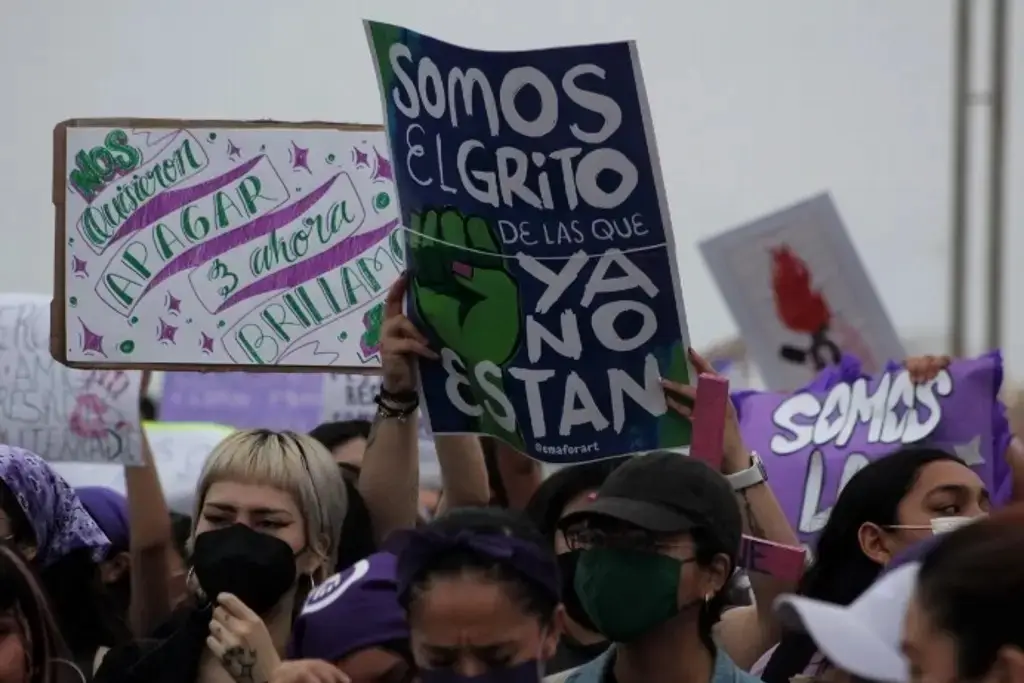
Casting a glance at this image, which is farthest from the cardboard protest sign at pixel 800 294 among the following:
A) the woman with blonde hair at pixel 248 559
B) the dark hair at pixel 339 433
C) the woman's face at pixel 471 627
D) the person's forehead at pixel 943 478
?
the woman's face at pixel 471 627

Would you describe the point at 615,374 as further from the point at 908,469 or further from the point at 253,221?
the point at 253,221

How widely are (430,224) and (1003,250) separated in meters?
4.86

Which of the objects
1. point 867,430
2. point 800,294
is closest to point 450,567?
point 867,430

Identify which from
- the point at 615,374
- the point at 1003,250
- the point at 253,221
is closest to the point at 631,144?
the point at 615,374

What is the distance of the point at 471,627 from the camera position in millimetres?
2664

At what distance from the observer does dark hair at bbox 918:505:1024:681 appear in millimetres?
1714

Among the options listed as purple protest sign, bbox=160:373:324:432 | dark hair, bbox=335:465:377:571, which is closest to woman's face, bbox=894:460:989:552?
dark hair, bbox=335:465:377:571

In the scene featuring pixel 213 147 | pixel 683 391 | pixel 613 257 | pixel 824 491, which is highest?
pixel 213 147

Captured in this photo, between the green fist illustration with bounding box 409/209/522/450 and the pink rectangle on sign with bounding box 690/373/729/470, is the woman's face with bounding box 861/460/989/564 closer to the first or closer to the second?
the pink rectangle on sign with bounding box 690/373/729/470

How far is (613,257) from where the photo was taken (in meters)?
3.20

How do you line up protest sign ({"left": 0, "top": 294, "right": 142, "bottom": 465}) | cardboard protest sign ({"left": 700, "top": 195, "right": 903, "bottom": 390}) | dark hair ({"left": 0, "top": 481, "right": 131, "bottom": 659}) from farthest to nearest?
cardboard protest sign ({"left": 700, "top": 195, "right": 903, "bottom": 390}) → protest sign ({"left": 0, "top": 294, "right": 142, "bottom": 465}) → dark hair ({"left": 0, "top": 481, "right": 131, "bottom": 659})

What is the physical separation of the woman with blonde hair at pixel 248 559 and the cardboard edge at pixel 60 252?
726 millimetres

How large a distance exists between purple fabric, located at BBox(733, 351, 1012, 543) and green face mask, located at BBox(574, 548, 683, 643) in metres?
1.43

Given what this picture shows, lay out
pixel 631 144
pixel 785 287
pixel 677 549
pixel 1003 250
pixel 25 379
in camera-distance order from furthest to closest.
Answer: pixel 1003 250
pixel 785 287
pixel 25 379
pixel 631 144
pixel 677 549
